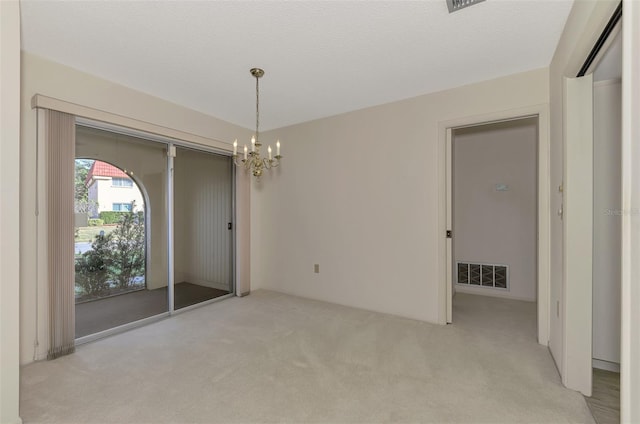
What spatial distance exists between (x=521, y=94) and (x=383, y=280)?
2.44m

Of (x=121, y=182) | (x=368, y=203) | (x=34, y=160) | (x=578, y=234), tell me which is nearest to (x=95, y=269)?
(x=121, y=182)

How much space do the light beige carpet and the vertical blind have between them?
243 mm

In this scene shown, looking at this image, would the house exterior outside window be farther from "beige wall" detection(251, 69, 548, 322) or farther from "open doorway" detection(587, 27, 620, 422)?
"open doorway" detection(587, 27, 620, 422)

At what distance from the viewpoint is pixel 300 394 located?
199 cm

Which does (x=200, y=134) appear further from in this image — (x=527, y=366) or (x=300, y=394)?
(x=527, y=366)

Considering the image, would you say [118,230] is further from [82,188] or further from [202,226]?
[202,226]

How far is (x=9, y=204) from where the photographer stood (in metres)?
1.67

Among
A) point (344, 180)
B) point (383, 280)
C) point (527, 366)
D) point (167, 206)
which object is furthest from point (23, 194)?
point (527, 366)

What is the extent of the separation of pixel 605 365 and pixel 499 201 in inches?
99.3

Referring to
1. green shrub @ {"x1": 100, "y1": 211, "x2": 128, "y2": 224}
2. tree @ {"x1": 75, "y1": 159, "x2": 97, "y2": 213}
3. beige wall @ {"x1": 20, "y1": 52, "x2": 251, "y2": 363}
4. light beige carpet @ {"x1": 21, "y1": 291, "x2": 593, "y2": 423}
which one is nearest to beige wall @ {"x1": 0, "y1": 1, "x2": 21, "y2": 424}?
light beige carpet @ {"x1": 21, "y1": 291, "x2": 593, "y2": 423}

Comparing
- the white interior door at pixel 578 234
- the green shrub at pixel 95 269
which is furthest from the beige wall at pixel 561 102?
the green shrub at pixel 95 269

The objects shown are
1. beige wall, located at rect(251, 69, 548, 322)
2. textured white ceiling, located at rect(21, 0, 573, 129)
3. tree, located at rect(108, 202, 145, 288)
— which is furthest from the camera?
beige wall, located at rect(251, 69, 548, 322)

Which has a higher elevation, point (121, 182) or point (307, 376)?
point (121, 182)

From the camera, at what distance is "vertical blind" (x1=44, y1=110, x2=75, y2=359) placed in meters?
2.52
